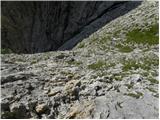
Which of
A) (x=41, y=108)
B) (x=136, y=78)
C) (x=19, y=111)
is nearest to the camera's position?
(x=19, y=111)

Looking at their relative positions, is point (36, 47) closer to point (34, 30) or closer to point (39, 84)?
point (34, 30)

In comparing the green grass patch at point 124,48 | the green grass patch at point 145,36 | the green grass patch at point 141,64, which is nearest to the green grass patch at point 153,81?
the green grass patch at point 141,64

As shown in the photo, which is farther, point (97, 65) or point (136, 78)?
point (97, 65)

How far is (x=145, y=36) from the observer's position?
4662 centimetres

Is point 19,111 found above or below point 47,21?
below

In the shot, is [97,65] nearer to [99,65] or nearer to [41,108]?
[99,65]

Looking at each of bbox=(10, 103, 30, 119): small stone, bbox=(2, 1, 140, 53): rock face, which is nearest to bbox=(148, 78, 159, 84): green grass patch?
bbox=(10, 103, 30, 119): small stone

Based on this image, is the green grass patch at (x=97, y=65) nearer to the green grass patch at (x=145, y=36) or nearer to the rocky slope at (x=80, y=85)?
the rocky slope at (x=80, y=85)

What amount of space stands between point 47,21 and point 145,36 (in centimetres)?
3081

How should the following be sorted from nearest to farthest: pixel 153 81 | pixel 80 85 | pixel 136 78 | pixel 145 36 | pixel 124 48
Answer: pixel 80 85, pixel 153 81, pixel 136 78, pixel 124 48, pixel 145 36

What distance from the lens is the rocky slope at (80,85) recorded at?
22406mm

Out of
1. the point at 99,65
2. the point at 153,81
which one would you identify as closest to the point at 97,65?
the point at 99,65

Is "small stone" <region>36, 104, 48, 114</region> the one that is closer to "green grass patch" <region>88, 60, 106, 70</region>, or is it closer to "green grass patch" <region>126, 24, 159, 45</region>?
"green grass patch" <region>88, 60, 106, 70</region>

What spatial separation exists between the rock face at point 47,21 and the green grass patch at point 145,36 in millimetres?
17304
